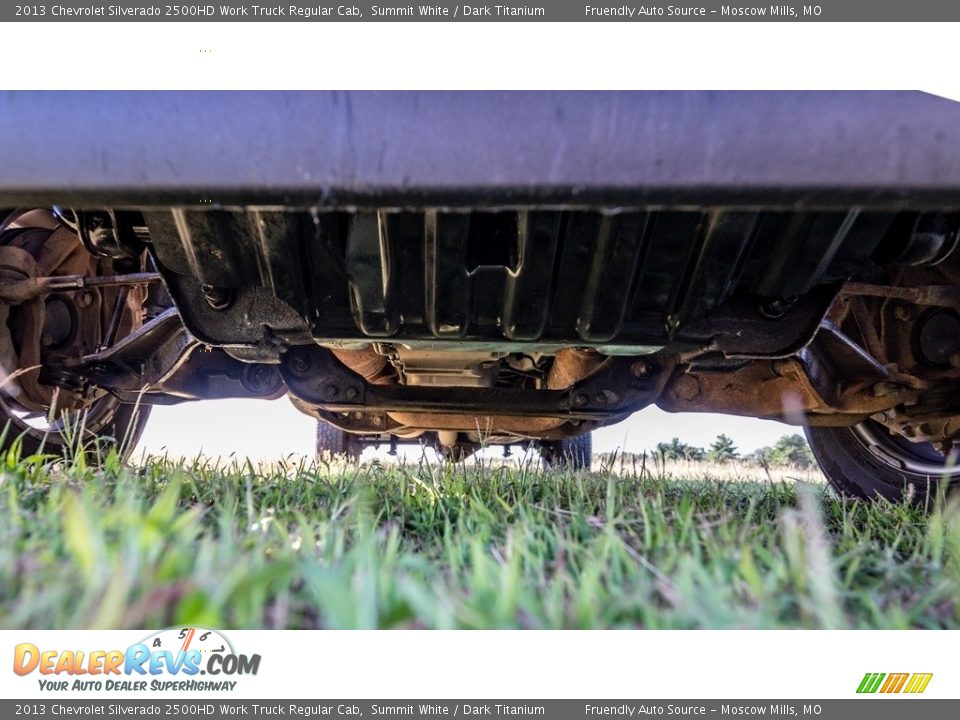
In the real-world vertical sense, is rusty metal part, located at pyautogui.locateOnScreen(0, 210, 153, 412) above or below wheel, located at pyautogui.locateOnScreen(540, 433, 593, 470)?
below

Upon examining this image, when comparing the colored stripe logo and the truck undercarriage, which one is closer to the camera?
the colored stripe logo

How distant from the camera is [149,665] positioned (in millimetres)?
461

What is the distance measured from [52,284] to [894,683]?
79.5 inches

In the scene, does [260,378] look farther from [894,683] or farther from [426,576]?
[894,683]

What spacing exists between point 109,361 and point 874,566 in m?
1.89

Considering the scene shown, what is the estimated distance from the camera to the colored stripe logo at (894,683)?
1.70ft

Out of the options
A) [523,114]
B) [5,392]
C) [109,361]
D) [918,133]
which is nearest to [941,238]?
[918,133]

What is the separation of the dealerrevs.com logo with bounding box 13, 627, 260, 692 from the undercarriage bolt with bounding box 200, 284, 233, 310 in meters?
0.72

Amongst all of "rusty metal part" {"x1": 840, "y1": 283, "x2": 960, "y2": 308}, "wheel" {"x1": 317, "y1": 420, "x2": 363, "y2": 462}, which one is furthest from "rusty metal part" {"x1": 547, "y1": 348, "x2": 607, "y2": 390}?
"wheel" {"x1": 317, "y1": 420, "x2": 363, "y2": 462}

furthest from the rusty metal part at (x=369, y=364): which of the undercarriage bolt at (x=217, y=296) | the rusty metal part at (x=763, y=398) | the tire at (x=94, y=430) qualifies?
the rusty metal part at (x=763, y=398)

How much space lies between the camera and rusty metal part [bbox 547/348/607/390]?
1.54 metres

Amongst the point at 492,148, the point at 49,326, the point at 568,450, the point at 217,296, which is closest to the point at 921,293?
the point at 492,148

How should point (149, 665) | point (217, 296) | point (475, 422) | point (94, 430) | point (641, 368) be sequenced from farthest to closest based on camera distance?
point (475, 422) < point (94, 430) < point (641, 368) < point (217, 296) < point (149, 665)

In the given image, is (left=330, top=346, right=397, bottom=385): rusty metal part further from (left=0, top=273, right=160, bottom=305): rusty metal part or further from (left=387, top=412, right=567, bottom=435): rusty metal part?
(left=0, top=273, right=160, bottom=305): rusty metal part
